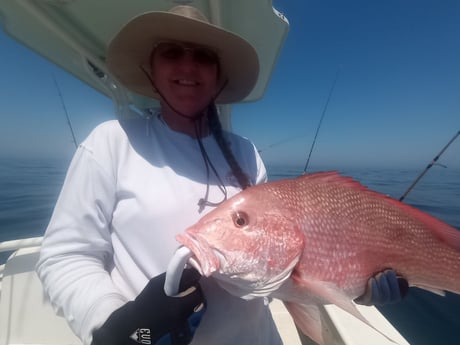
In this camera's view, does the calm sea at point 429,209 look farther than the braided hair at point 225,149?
Yes

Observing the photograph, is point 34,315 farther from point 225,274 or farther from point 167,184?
point 225,274

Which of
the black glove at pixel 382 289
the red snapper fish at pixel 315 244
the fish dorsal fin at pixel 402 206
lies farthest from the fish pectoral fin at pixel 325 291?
the fish dorsal fin at pixel 402 206

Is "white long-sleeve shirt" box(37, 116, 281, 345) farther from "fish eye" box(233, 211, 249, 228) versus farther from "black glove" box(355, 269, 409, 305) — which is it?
"black glove" box(355, 269, 409, 305)

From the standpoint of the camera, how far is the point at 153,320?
2.62 feet

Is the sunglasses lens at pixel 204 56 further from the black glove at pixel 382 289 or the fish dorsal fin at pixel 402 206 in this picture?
the black glove at pixel 382 289

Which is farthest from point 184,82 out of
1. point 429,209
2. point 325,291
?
point 429,209

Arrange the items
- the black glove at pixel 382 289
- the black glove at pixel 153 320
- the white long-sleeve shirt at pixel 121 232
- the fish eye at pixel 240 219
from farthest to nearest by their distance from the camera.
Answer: the black glove at pixel 382 289 → the fish eye at pixel 240 219 → the white long-sleeve shirt at pixel 121 232 → the black glove at pixel 153 320

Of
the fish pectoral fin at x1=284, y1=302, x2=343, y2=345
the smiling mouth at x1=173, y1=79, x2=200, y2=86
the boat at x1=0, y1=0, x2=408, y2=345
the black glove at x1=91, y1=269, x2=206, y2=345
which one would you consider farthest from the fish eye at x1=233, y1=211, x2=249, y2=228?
the boat at x1=0, y1=0, x2=408, y2=345

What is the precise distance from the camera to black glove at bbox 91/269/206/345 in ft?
2.59

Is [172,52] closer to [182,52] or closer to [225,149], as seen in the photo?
[182,52]

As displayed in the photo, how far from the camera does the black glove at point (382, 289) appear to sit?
1.13 m

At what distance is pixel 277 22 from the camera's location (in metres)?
1.60

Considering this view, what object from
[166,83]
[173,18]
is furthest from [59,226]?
[173,18]

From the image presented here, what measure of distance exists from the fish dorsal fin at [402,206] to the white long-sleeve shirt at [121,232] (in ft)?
1.76
